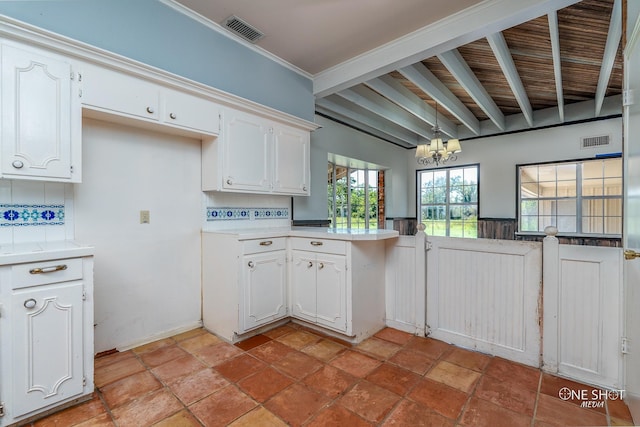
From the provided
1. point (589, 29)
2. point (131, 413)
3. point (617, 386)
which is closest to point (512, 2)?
point (589, 29)

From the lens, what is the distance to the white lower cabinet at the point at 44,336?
1424mm

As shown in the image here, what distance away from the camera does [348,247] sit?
237 centimetres

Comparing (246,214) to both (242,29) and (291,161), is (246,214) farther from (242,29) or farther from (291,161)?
(242,29)

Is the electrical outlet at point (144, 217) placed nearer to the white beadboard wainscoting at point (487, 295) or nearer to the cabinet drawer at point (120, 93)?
the cabinet drawer at point (120, 93)

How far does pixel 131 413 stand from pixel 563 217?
6.60m

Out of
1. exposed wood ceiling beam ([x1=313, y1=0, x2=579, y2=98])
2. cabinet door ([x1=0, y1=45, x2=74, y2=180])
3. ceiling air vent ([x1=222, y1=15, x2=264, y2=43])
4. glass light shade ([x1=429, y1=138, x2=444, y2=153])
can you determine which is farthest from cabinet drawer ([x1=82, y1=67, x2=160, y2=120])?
glass light shade ([x1=429, y1=138, x2=444, y2=153])

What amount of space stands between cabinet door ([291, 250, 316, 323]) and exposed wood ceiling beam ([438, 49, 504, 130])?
240cm

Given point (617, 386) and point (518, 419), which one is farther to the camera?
point (617, 386)

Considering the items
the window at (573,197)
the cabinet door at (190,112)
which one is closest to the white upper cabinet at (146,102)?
the cabinet door at (190,112)

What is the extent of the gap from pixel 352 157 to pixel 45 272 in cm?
409

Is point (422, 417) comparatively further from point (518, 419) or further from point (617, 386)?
point (617, 386)

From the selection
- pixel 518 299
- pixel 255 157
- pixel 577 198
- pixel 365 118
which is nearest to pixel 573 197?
pixel 577 198

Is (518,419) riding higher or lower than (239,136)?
lower

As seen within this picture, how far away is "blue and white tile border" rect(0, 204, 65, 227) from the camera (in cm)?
177
